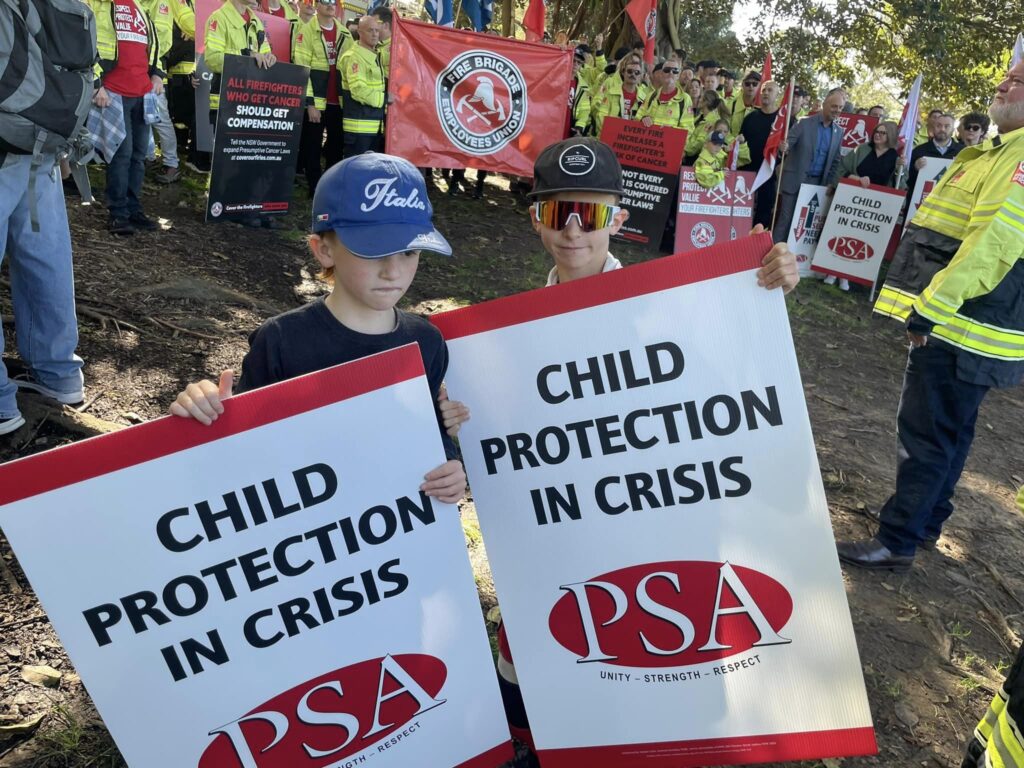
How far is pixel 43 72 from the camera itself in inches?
122

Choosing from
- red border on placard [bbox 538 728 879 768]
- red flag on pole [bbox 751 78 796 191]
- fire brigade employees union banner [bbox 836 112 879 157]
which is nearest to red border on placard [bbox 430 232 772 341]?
red border on placard [bbox 538 728 879 768]

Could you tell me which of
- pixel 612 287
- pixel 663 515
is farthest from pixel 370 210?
pixel 663 515

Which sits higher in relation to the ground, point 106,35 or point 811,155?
point 106,35

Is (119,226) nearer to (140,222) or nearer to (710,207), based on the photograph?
(140,222)

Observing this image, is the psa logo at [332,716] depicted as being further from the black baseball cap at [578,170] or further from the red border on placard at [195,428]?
the black baseball cap at [578,170]

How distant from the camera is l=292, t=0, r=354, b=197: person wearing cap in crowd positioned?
877cm

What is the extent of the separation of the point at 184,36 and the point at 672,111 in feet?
18.8

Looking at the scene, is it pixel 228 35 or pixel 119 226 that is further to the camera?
pixel 228 35

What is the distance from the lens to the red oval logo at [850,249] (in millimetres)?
8734

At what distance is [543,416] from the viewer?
188cm

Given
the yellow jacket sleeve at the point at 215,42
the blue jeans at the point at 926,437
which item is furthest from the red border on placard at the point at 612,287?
the yellow jacket sleeve at the point at 215,42

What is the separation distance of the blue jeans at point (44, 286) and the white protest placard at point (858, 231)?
797 cm

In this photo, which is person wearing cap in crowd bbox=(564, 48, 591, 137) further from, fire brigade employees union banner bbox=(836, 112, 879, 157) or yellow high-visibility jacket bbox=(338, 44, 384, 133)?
fire brigade employees union banner bbox=(836, 112, 879, 157)

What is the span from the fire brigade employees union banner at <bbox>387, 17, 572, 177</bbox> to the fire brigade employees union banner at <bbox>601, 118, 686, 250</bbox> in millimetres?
833
